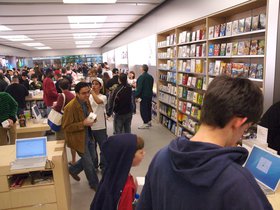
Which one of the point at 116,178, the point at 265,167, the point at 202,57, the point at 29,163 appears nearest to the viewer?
the point at 116,178

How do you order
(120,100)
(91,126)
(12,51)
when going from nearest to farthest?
1. (91,126)
2. (120,100)
3. (12,51)

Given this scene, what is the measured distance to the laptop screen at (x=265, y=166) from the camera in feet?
6.51

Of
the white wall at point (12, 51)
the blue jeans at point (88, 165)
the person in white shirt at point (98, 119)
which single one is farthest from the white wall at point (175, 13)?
the white wall at point (12, 51)

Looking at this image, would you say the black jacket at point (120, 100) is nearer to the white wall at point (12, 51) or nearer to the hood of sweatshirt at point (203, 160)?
the hood of sweatshirt at point (203, 160)

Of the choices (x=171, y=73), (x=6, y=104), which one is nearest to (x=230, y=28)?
(x=171, y=73)

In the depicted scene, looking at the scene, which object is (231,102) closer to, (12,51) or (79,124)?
(79,124)

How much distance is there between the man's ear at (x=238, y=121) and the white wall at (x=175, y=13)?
3078 millimetres

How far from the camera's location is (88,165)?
11.3ft

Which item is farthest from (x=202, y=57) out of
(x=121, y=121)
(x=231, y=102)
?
(x=231, y=102)

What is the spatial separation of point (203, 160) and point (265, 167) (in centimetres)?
150

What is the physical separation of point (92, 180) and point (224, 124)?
3.02 m

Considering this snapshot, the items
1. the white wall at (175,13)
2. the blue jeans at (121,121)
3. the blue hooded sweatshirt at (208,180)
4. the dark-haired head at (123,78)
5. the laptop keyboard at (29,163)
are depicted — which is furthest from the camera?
the blue jeans at (121,121)

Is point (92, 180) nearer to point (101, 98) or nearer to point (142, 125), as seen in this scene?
point (101, 98)

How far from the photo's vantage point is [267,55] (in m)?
3.07
